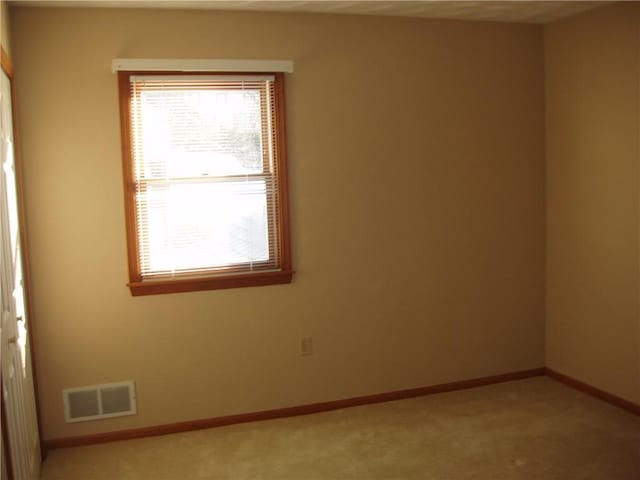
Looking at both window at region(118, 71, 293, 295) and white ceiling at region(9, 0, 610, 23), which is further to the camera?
window at region(118, 71, 293, 295)

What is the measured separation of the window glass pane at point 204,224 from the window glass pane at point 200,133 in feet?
0.32

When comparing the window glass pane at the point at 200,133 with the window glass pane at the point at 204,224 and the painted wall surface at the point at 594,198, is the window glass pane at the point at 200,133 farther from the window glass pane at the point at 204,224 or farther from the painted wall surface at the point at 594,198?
the painted wall surface at the point at 594,198

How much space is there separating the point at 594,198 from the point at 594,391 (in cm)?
119

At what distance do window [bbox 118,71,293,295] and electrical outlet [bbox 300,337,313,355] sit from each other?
0.40m

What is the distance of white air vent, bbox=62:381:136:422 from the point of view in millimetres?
3559

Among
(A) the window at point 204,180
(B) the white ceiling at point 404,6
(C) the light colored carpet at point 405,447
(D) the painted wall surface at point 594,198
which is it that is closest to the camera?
(C) the light colored carpet at point 405,447

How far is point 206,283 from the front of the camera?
3.69 m

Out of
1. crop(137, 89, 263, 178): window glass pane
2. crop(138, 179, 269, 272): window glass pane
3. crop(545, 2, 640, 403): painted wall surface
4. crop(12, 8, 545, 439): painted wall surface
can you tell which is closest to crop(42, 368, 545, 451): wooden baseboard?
crop(12, 8, 545, 439): painted wall surface

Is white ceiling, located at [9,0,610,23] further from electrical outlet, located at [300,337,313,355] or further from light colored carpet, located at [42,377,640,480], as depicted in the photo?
light colored carpet, located at [42,377,640,480]

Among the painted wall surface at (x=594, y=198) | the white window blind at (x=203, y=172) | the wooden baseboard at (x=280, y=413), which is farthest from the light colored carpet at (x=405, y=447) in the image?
the white window blind at (x=203, y=172)

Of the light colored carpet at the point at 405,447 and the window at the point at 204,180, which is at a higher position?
the window at the point at 204,180

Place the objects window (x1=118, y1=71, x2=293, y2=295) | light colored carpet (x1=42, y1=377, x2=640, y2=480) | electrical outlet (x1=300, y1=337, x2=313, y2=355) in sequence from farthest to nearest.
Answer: electrical outlet (x1=300, y1=337, x2=313, y2=355) < window (x1=118, y1=71, x2=293, y2=295) < light colored carpet (x1=42, y1=377, x2=640, y2=480)

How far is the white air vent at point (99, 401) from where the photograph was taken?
3559 mm

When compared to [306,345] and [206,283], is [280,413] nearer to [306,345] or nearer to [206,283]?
[306,345]
